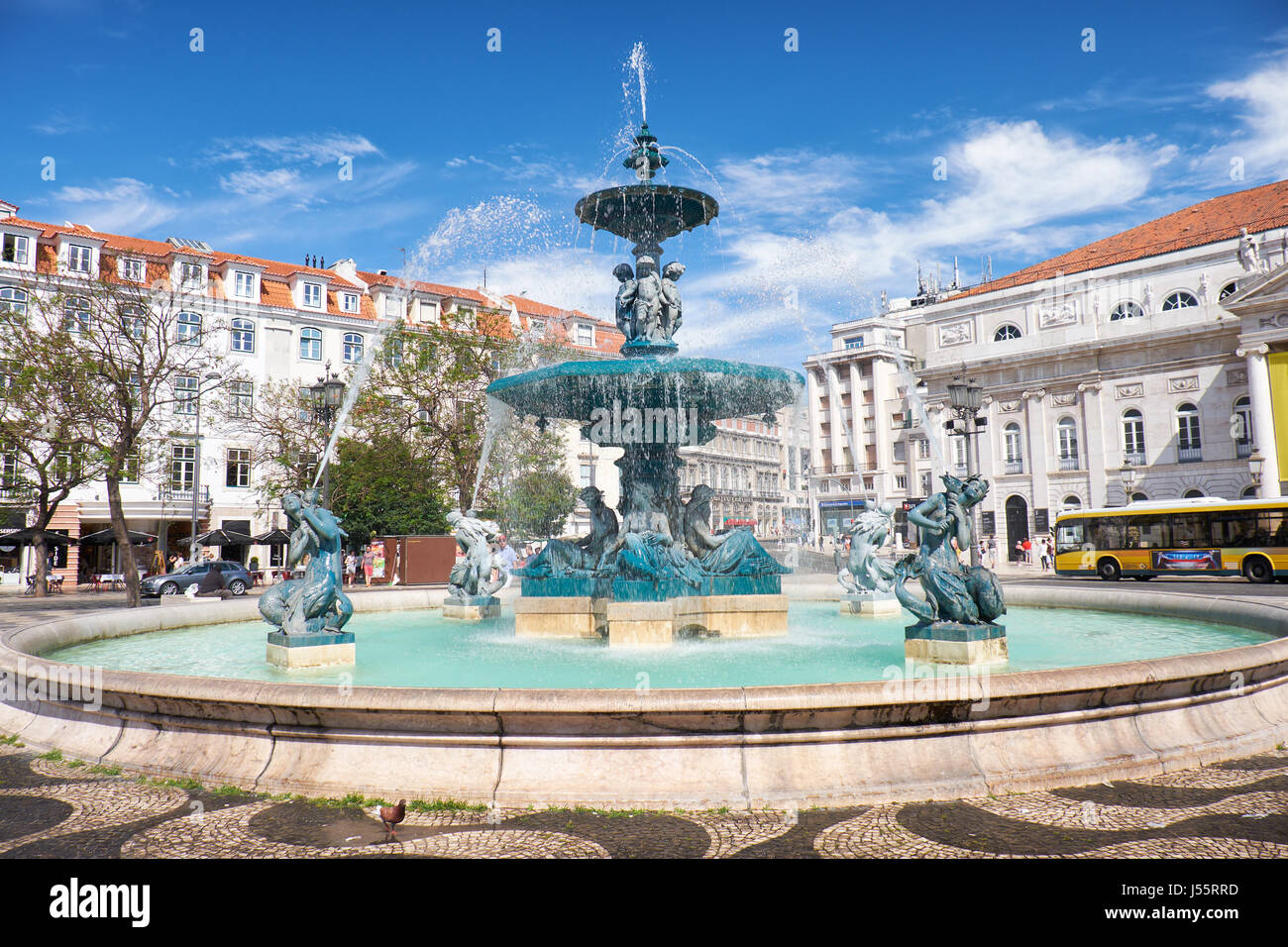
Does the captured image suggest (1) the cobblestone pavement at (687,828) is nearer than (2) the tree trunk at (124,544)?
Yes

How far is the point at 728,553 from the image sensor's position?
413 inches

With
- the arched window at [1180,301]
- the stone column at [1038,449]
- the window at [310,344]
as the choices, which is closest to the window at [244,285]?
the window at [310,344]

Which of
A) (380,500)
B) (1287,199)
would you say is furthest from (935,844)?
(1287,199)

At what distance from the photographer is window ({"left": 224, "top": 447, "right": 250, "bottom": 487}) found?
135 feet

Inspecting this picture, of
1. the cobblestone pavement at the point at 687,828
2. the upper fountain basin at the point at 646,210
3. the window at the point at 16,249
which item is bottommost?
the cobblestone pavement at the point at 687,828

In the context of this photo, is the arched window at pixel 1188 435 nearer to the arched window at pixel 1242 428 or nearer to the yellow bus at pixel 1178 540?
the arched window at pixel 1242 428

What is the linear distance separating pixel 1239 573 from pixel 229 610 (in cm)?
2879

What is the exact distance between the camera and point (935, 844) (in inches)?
162

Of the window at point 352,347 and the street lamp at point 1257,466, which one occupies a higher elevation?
the window at point 352,347

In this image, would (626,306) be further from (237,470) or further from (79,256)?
(79,256)

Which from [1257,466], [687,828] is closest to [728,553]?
[687,828]

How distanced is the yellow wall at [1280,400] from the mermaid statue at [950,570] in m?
40.2

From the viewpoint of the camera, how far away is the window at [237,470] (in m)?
41.2
